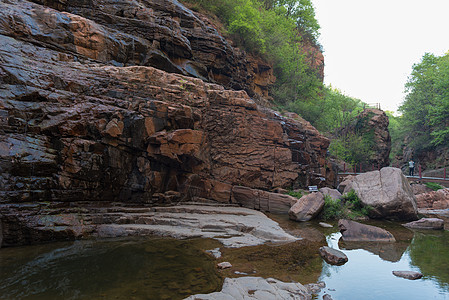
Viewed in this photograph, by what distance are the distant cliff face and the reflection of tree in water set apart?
7.26m

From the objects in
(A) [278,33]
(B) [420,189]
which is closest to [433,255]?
(B) [420,189]

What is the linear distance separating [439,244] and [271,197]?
7.17m

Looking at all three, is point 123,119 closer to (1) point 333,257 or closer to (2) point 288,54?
(1) point 333,257

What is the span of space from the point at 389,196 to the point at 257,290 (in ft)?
35.3

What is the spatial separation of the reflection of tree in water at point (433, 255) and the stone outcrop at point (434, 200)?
7446mm

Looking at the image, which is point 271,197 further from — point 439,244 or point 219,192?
point 439,244

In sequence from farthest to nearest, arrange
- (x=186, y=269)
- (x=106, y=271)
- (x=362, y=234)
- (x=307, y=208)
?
(x=307, y=208), (x=362, y=234), (x=186, y=269), (x=106, y=271)

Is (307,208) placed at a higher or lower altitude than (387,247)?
higher

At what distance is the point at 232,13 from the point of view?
26453 millimetres

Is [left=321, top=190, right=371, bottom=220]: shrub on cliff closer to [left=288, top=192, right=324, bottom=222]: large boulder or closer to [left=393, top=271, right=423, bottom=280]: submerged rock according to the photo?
[left=288, top=192, right=324, bottom=222]: large boulder

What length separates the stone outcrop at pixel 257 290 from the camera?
4551 mm

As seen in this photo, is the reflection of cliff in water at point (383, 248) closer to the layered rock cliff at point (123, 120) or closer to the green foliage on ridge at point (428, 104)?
the layered rock cliff at point (123, 120)

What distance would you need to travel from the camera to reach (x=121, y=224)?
904cm

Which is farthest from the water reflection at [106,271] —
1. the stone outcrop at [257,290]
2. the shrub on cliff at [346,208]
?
the shrub on cliff at [346,208]
